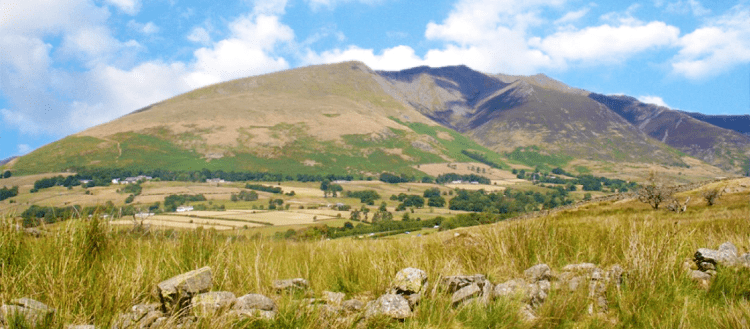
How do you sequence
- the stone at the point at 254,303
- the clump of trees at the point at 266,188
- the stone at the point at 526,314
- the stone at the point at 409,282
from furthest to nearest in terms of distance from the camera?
the clump of trees at the point at 266,188 → the stone at the point at 409,282 → the stone at the point at 526,314 → the stone at the point at 254,303

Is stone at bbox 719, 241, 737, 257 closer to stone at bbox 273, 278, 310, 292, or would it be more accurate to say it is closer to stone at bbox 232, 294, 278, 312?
stone at bbox 273, 278, 310, 292

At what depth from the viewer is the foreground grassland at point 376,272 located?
4402 millimetres

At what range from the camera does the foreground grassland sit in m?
4.40

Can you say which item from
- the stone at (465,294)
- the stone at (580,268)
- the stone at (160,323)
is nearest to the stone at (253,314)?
the stone at (160,323)

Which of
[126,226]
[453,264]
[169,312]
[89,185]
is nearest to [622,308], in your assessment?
[453,264]

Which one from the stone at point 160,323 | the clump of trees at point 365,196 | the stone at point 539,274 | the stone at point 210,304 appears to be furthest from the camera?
the clump of trees at point 365,196

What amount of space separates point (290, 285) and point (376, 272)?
3.99 feet

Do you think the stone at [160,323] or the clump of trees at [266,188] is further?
the clump of trees at [266,188]

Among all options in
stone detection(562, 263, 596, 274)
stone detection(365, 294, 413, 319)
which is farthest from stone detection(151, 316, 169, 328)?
stone detection(562, 263, 596, 274)

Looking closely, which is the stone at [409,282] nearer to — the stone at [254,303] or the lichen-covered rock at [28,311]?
the stone at [254,303]

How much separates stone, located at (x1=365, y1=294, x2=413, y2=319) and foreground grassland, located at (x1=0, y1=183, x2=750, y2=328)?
0.12 meters

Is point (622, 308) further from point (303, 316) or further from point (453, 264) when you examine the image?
point (303, 316)

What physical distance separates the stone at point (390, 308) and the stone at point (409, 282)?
0.93 feet

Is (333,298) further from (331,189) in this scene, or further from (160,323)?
(331,189)
